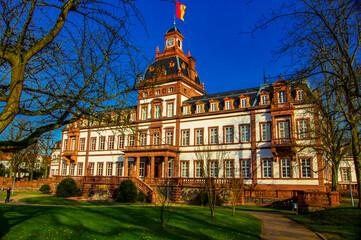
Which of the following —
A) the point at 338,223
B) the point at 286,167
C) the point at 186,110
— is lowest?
the point at 338,223

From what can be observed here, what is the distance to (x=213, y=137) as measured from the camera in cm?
3981

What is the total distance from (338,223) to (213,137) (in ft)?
80.4

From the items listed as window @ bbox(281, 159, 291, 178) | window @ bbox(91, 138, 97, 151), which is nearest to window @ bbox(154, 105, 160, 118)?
window @ bbox(91, 138, 97, 151)

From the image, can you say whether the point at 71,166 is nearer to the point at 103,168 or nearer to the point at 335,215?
the point at 103,168

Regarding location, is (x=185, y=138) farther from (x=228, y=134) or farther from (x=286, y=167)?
(x=286, y=167)

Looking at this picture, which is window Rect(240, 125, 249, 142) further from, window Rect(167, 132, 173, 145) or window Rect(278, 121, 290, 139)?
window Rect(167, 132, 173, 145)

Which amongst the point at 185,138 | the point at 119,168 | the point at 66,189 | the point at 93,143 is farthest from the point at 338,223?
the point at 93,143

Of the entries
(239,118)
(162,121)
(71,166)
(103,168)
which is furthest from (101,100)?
(71,166)

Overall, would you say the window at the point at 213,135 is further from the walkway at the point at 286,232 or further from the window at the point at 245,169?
the walkway at the point at 286,232

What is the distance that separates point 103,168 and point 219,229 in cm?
3778

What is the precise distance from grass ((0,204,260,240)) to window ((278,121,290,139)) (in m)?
18.8

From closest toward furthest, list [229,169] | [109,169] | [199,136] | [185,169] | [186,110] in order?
[229,169]
[199,136]
[185,169]
[186,110]
[109,169]

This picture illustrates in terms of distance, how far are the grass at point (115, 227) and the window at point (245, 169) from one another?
18.7 metres

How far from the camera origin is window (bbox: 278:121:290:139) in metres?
34.2
